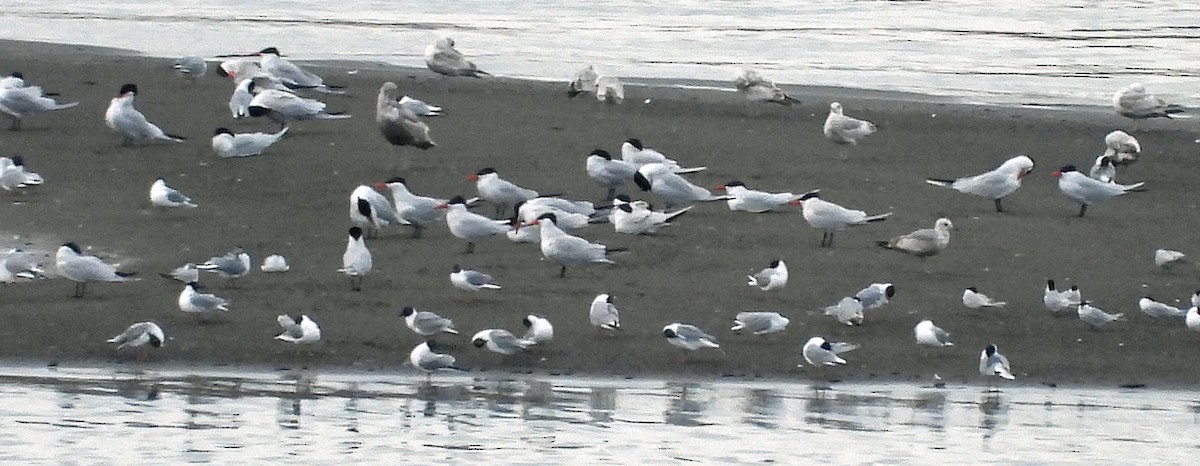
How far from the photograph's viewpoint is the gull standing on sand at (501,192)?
13945 mm

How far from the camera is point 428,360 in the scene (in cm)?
1080

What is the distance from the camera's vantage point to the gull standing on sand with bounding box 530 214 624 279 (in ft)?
40.5

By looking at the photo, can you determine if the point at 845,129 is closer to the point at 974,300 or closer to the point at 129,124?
the point at 974,300

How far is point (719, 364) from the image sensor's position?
36.8 ft

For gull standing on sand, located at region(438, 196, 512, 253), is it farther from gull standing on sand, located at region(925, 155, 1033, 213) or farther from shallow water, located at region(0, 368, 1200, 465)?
gull standing on sand, located at region(925, 155, 1033, 213)

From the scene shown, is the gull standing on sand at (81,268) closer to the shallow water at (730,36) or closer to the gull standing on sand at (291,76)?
the gull standing on sand at (291,76)

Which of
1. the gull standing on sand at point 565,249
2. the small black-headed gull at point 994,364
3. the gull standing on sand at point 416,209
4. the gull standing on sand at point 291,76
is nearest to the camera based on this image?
the small black-headed gull at point 994,364

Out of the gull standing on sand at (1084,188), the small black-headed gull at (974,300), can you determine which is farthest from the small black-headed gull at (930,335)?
the gull standing on sand at (1084,188)

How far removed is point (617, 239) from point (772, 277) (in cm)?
147

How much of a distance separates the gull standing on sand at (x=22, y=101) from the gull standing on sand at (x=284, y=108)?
4.76 feet

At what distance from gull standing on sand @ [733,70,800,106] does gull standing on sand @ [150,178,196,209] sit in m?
5.33

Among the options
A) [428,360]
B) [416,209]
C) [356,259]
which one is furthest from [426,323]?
[416,209]

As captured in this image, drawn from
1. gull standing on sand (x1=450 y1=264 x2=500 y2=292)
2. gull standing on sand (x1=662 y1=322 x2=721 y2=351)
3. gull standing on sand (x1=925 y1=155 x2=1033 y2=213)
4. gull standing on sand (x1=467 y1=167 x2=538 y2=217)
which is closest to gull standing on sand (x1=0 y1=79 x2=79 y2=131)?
gull standing on sand (x1=467 y1=167 x2=538 y2=217)

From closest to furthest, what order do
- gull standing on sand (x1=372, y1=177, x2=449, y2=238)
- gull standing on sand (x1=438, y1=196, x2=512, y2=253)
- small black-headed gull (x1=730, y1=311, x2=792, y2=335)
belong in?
small black-headed gull (x1=730, y1=311, x2=792, y2=335) → gull standing on sand (x1=438, y1=196, x2=512, y2=253) → gull standing on sand (x1=372, y1=177, x2=449, y2=238)
